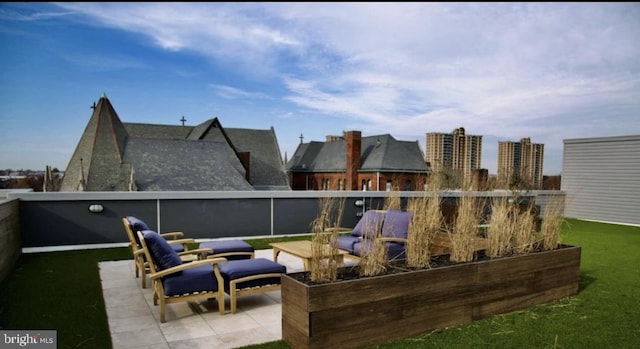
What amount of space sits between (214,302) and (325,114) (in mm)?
12803

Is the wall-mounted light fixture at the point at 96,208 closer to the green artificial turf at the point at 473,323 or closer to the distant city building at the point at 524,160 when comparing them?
the green artificial turf at the point at 473,323

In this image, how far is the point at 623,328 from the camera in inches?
135

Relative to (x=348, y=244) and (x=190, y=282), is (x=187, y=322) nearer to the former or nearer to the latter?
(x=190, y=282)

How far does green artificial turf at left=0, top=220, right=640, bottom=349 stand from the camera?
309 cm

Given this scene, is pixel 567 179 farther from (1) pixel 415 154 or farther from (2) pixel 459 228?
(1) pixel 415 154

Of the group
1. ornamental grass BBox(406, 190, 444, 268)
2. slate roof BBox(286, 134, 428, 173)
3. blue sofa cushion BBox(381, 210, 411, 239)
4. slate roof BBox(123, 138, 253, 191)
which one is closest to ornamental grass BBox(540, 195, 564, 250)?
ornamental grass BBox(406, 190, 444, 268)

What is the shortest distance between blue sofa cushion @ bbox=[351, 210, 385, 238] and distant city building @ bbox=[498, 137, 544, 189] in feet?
25.3

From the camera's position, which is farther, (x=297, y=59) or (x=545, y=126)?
(x=545, y=126)

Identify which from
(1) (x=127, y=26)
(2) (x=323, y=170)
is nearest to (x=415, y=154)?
(2) (x=323, y=170)

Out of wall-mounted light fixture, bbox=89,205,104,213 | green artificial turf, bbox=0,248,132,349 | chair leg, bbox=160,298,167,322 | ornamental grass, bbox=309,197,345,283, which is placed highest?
ornamental grass, bbox=309,197,345,283

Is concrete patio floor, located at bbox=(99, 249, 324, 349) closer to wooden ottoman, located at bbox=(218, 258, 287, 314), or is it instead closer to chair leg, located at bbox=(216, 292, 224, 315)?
chair leg, located at bbox=(216, 292, 224, 315)

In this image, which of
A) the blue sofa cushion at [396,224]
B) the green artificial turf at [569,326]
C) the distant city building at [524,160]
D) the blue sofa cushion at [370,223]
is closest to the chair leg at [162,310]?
the green artificial turf at [569,326]

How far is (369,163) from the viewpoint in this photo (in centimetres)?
3531

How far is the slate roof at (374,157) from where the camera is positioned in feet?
114
